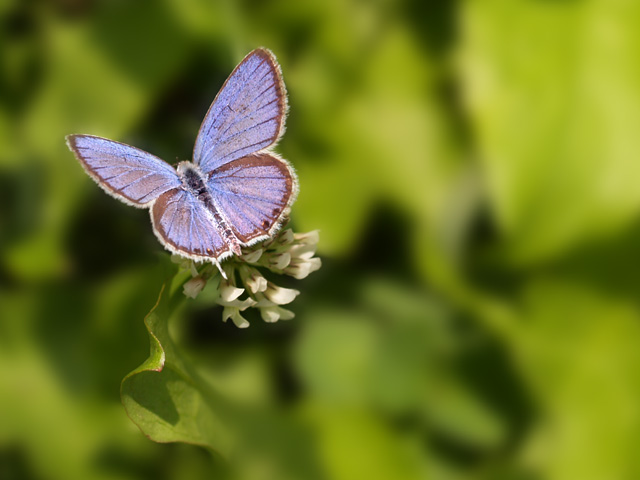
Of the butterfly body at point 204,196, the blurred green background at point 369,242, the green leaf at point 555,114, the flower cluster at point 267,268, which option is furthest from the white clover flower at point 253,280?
the green leaf at point 555,114

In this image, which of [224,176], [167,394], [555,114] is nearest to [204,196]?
[224,176]

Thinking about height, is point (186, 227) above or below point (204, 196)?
below

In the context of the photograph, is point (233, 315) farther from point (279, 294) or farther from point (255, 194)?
point (255, 194)

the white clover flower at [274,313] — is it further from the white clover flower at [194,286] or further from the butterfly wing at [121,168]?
the butterfly wing at [121,168]

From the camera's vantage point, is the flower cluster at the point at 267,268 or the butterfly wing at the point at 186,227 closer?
the butterfly wing at the point at 186,227

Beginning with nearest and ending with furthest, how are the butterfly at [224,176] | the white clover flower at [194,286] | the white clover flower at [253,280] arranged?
1. the butterfly at [224,176]
2. the white clover flower at [194,286]
3. the white clover flower at [253,280]

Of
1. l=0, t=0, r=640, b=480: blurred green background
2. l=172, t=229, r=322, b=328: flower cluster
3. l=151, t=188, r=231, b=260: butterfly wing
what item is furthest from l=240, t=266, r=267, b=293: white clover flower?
l=0, t=0, r=640, b=480: blurred green background

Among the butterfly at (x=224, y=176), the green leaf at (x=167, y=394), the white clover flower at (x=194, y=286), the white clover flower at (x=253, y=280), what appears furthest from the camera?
the white clover flower at (x=253, y=280)
